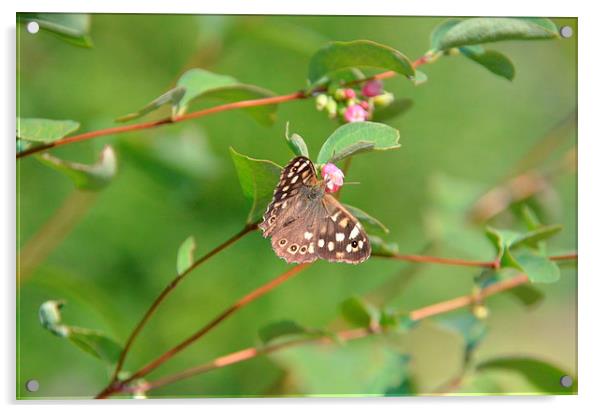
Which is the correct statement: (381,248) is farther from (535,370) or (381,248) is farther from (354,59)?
(535,370)

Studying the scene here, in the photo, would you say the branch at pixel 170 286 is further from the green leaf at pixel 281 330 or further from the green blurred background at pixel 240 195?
the green blurred background at pixel 240 195

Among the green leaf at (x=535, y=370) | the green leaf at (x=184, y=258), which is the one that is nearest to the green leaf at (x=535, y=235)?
the green leaf at (x=535, y=370)

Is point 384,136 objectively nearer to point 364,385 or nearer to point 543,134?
point 364,385

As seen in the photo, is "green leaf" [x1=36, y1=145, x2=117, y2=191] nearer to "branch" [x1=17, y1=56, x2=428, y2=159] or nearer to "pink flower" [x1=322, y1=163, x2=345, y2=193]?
"branch" [x1=17, y1=56, x2=428, y2=159]

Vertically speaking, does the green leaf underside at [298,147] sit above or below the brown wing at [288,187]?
above

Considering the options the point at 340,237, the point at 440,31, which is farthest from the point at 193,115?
the point at 440,31

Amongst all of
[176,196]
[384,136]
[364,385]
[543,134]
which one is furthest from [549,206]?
[384,136]
